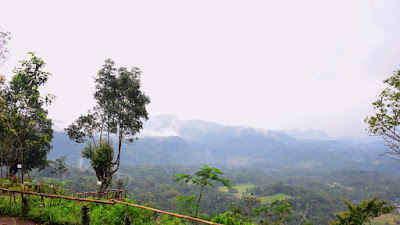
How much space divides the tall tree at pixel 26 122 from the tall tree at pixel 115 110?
2.34 metres

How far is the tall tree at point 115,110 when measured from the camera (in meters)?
14.2

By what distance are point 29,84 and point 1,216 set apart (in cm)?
569

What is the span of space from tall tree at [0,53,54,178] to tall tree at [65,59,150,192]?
2.34 meters

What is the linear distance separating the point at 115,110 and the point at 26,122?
4.53m

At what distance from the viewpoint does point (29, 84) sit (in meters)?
9.70

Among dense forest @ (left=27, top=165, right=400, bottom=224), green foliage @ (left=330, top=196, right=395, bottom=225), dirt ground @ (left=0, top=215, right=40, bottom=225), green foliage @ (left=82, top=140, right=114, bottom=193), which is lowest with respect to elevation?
dense forest @ (left=27, top=165, right=400, bottom=224)

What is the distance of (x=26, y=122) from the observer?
1195 centimetres

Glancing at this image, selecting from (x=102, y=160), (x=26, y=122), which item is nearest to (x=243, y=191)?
(x=102, y=160)

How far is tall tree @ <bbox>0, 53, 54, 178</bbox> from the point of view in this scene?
9.16 metres

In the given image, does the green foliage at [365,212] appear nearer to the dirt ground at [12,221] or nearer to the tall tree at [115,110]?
the dirt ground at [12,221]

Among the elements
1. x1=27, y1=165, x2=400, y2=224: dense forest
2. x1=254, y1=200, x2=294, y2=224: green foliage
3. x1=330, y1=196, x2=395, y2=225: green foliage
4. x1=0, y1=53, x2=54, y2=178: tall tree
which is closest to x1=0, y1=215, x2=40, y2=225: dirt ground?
x1=0, y1=53, x2=54, y2=178: tall tree

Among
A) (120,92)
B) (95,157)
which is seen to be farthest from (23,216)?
(120,92)

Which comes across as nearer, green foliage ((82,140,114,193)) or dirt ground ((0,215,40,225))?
dirt ground ((0,215,40,225))

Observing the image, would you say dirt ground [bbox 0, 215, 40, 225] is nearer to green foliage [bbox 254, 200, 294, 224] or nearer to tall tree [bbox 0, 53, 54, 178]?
tall tree [bbox 0, 53, 54, 178]
